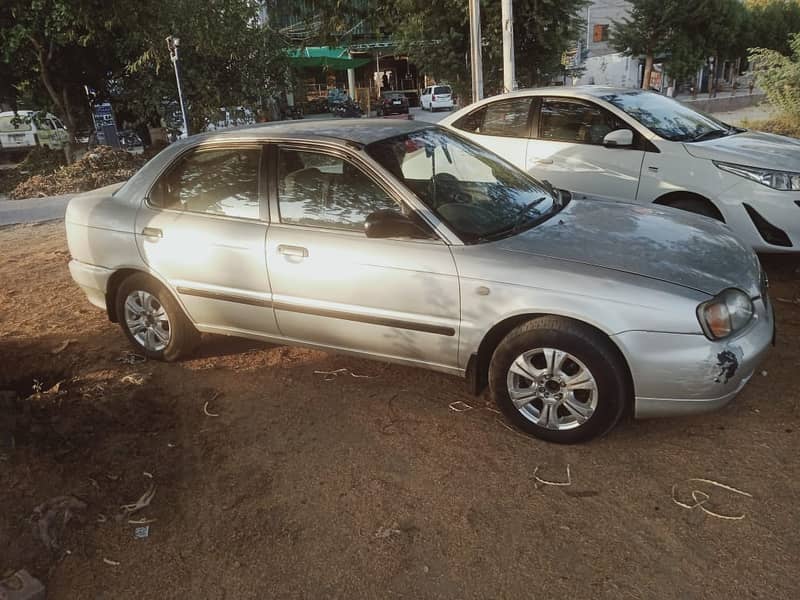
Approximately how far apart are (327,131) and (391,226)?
3.11 feet

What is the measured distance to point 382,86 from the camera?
45.7 meters

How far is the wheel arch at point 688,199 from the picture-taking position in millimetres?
5445

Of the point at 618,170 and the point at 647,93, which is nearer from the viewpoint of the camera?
the point at 618,170

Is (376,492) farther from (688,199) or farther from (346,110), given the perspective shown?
(346,110)

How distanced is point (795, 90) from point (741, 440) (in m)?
15.7

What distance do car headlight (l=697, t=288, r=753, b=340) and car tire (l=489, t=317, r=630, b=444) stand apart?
41 cm

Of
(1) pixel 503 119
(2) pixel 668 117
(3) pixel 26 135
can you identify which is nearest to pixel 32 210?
(1) pixel 503 119

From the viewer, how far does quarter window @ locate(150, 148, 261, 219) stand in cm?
398

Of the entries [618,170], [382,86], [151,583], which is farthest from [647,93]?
[382,86]

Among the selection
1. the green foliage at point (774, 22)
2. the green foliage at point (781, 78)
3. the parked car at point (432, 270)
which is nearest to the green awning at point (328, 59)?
the green foliage at point (781, 78)

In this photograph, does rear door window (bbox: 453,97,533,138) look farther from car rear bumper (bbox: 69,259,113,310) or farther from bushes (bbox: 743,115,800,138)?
bushes (bbox: 743,115,800,138)

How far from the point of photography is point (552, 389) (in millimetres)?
3271

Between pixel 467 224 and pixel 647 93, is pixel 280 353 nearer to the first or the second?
pixel 467 224

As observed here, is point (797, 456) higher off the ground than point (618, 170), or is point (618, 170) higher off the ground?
point (618, 170)
